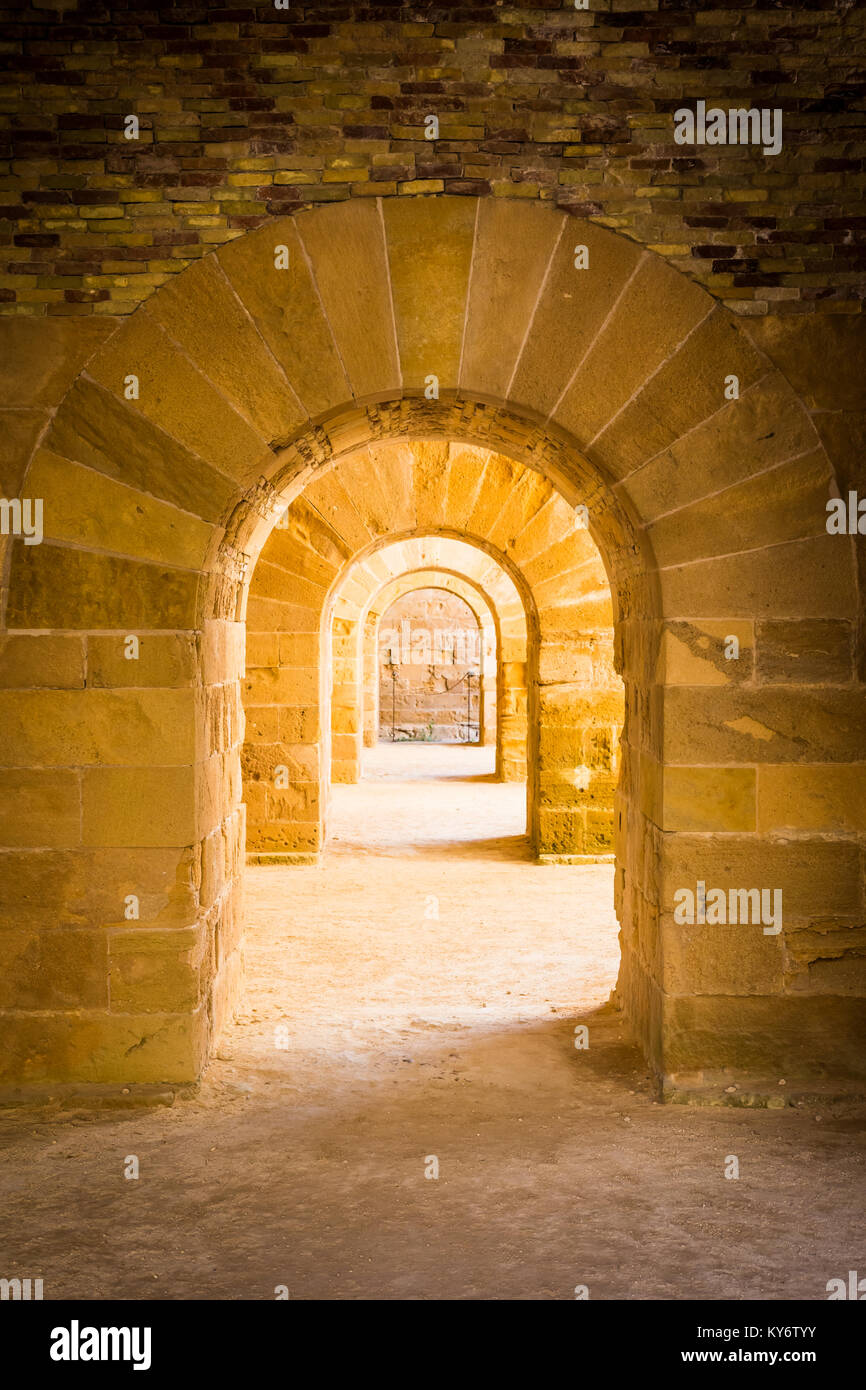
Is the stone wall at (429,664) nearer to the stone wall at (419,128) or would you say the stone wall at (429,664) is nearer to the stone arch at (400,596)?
the stone arch at (400,596)

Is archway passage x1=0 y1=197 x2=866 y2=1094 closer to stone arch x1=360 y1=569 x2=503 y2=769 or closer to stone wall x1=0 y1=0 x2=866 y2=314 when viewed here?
stone wall x1=0 y1=0 x2=866 y2=314

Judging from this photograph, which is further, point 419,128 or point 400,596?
point 400,596

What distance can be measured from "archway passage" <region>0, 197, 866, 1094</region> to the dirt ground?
0.34 metres

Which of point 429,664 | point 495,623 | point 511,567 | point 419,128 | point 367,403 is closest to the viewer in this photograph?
point 419,128

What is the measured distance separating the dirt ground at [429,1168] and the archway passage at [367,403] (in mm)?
337

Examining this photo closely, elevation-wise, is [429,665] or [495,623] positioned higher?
[495,623]

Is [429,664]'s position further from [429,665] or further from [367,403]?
[367,403]

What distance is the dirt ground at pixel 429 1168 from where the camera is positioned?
9.19 feet

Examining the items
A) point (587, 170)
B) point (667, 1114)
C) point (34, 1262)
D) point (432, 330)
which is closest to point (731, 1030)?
point (667, 1114)

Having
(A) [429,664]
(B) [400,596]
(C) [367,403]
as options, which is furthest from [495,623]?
(C) [367,403]

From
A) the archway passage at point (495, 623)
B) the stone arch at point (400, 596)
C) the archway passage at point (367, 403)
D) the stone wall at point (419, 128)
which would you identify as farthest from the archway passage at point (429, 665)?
the stone wall at point (419, 128)

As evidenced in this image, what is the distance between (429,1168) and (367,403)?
2.61 meters

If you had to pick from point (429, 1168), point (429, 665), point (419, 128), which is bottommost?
point (429, 1168)

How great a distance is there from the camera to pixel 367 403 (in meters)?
3.96
